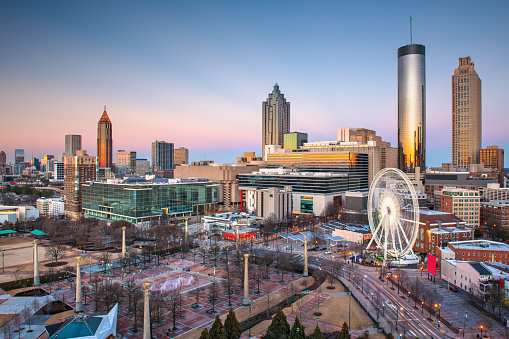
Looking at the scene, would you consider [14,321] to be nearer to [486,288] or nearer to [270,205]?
[486,288]

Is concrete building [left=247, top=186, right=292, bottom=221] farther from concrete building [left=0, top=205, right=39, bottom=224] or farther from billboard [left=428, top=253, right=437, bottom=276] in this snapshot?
concrete building [left=0, top=205, right=39, bottom=224]

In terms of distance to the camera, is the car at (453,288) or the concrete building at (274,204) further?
the concrete building at (274,204)

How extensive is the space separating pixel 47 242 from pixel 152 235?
24042mm

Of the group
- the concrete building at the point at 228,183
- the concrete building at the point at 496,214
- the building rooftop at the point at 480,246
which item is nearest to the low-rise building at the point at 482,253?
the building rooftop at the point at 480,246

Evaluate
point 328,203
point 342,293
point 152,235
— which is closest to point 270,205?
point 328,203

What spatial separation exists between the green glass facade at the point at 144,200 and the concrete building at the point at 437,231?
231ft

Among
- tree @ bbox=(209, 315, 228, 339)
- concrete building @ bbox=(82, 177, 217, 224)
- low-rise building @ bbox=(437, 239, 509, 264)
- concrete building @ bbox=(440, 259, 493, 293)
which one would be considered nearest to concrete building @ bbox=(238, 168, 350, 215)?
concrete building @ bbox=(82, 177, 217, 224)

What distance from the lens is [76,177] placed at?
127m

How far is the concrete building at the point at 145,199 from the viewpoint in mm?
106188

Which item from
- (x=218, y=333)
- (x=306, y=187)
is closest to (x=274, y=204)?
(x=306, y=187)

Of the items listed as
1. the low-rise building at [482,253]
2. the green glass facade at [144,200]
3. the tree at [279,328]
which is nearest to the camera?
the tree at [279,328]

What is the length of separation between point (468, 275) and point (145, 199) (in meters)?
83.3

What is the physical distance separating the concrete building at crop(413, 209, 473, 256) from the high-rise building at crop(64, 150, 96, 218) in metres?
105

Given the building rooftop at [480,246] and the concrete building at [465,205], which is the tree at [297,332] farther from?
the concrete building at [465,205]
